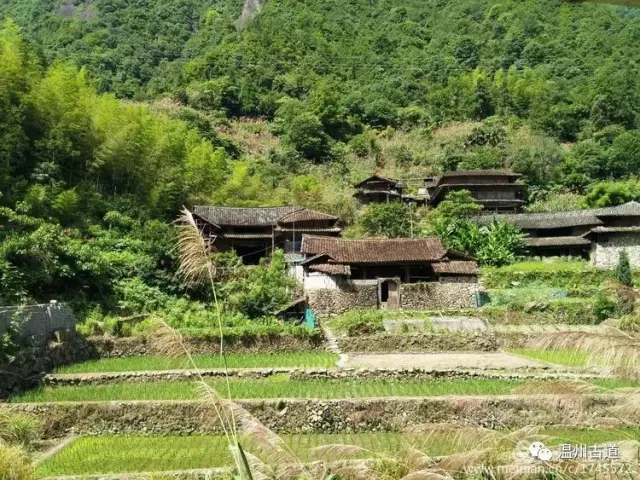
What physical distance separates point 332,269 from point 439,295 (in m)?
5.33

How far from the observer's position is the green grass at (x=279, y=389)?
1353cm

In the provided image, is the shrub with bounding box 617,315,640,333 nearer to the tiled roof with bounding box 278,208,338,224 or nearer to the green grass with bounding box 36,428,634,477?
the green grass with bounding box 36,428,634,477

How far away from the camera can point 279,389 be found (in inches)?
559

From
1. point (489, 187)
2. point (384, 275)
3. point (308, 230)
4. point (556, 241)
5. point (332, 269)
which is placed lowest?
point (384, 275)

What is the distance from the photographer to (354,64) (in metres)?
83.5

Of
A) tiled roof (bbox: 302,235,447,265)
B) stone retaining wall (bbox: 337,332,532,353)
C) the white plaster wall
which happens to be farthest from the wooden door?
stone retaining wall (bbox: 337,332,532,353)

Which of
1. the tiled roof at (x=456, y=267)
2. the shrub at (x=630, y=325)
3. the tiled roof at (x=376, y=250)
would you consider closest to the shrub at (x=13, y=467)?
the shrub at (x=630, y=325)

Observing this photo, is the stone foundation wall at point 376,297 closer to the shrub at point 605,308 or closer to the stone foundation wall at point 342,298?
the stone foundation wall at point 342,298

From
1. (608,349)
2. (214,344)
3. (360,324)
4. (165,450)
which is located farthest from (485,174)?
(608,349)

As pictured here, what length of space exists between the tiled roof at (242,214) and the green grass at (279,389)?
19.4 metres

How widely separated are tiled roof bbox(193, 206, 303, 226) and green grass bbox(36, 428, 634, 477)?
22.6 meters

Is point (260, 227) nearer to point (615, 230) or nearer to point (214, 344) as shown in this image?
point (214, 344)

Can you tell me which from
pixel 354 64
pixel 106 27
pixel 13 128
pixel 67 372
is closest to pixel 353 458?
pixel 67 372

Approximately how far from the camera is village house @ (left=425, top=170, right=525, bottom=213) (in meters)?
45.6
